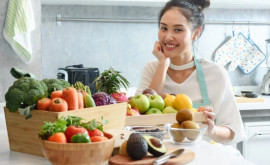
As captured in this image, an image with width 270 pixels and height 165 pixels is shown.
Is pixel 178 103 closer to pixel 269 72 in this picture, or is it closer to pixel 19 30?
pixel 19 30

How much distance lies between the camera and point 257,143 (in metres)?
3.65

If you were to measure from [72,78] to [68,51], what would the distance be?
42 cm

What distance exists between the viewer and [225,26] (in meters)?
4.39

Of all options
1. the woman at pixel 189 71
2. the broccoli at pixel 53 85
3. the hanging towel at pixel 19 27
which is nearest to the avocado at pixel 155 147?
the broccoli at pixel 53 85

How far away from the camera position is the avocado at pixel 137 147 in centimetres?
126

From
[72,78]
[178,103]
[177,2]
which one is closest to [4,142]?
[178,103]

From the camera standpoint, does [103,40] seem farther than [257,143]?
Yes

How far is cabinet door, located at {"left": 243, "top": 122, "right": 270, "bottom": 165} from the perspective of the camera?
143 inches

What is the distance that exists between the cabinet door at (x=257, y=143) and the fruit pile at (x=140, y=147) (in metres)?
2.47

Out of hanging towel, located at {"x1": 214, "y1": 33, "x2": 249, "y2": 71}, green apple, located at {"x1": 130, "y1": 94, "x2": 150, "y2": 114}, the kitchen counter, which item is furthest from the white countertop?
hanging towel, located at {"x1": 214, "y1": 33, "x2": 249, "y2": 71}

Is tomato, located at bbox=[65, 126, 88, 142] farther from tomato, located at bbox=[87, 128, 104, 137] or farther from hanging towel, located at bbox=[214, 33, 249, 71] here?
hanging towel, located at bbox=[214, 33, 249, 71]

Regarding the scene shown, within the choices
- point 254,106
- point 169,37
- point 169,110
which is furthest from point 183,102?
point 254,106

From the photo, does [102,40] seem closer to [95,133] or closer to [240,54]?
[240,54]

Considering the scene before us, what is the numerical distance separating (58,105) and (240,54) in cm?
331
